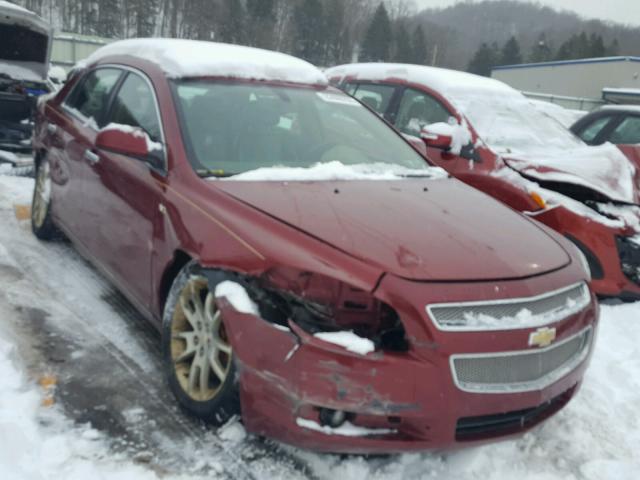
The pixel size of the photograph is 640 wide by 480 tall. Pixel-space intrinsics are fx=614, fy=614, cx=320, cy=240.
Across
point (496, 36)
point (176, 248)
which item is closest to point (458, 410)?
point (176, 248)

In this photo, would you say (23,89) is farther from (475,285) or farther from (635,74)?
(635,74)

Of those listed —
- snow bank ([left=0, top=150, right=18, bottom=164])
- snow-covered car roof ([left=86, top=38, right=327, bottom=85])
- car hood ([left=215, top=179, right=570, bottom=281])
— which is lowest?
snow bank ([left=0, top=150, right=18, bottom=164])

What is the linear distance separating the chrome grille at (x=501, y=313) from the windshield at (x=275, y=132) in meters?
1.36

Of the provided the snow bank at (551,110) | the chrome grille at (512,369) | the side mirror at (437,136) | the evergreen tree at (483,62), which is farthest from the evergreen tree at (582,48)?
the chrome grille at (512,369)

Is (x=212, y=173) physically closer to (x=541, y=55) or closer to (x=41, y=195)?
(x=41, y=195)

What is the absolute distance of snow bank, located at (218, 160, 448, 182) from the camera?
3076mm

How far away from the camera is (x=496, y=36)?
12325 centimetres

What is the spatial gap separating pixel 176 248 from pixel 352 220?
2.80ft

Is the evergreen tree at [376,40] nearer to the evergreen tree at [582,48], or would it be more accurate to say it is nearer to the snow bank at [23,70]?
the evergreen tree at [582,48]

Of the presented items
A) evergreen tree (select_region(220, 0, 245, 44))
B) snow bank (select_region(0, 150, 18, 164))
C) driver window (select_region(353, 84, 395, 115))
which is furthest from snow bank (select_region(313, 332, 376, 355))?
evergreen tree (select_region(220, 0, 245, 44))

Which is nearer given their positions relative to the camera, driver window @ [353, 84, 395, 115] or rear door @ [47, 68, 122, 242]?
rear door @ [47, 68, 122, 242]

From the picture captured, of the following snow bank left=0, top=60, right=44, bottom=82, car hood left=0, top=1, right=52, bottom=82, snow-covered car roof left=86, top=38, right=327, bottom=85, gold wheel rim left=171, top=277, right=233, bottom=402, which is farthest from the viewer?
snow bank left=0, top=60, right=44, bottom=82

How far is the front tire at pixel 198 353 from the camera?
8.50ft

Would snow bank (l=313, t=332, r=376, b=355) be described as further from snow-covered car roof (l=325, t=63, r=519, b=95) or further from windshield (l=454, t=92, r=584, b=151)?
snow-covered car roof (l=325, t=63, r=519, b=95)
